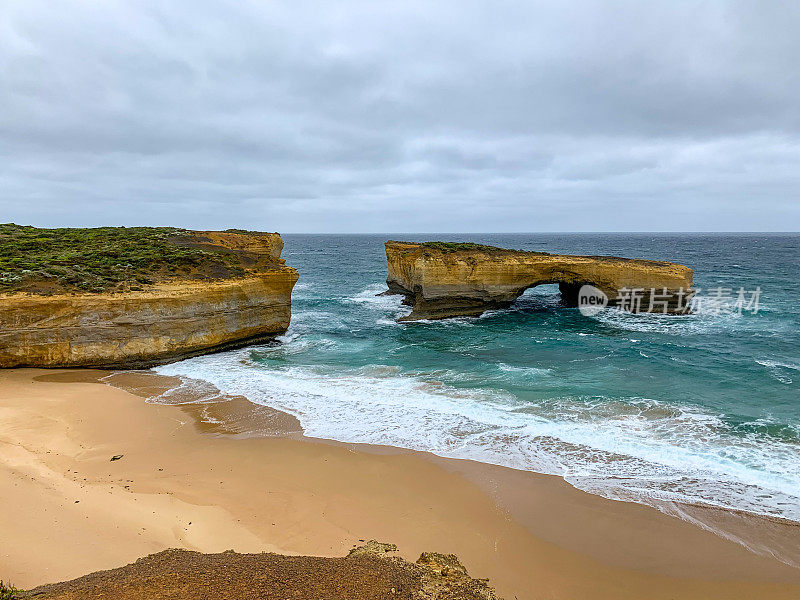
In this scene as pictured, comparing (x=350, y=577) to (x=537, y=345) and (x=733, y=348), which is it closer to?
(x=537, y=345)

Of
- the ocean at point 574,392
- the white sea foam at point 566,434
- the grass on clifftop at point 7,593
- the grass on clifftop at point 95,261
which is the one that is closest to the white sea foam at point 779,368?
the ocean at point 574,392

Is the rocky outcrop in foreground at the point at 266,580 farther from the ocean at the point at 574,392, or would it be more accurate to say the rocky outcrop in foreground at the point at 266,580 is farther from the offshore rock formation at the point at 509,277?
the offshore rock formation at the point at 509,277

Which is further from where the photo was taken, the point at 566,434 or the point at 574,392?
the point at 574,392

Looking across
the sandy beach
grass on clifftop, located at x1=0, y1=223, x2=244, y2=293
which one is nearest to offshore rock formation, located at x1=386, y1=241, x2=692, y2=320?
grass on clifftop, located at x1=0, y1=223, x2=244, y2=293

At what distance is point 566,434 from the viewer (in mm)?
12359

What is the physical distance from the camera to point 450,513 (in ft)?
30.1

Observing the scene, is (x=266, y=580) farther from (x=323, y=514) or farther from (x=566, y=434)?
(x=566, y=434)

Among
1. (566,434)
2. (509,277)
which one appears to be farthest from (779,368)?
(509,277)

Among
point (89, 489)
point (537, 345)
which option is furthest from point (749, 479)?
point (89, 489)

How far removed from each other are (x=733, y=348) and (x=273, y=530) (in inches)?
881

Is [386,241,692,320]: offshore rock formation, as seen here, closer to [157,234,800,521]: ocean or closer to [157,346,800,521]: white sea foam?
[157,234,800,521]: ocean

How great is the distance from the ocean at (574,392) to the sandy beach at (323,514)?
1.08 m

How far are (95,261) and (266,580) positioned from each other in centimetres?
2061

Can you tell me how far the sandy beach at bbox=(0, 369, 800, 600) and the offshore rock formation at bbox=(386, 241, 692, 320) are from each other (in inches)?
718
